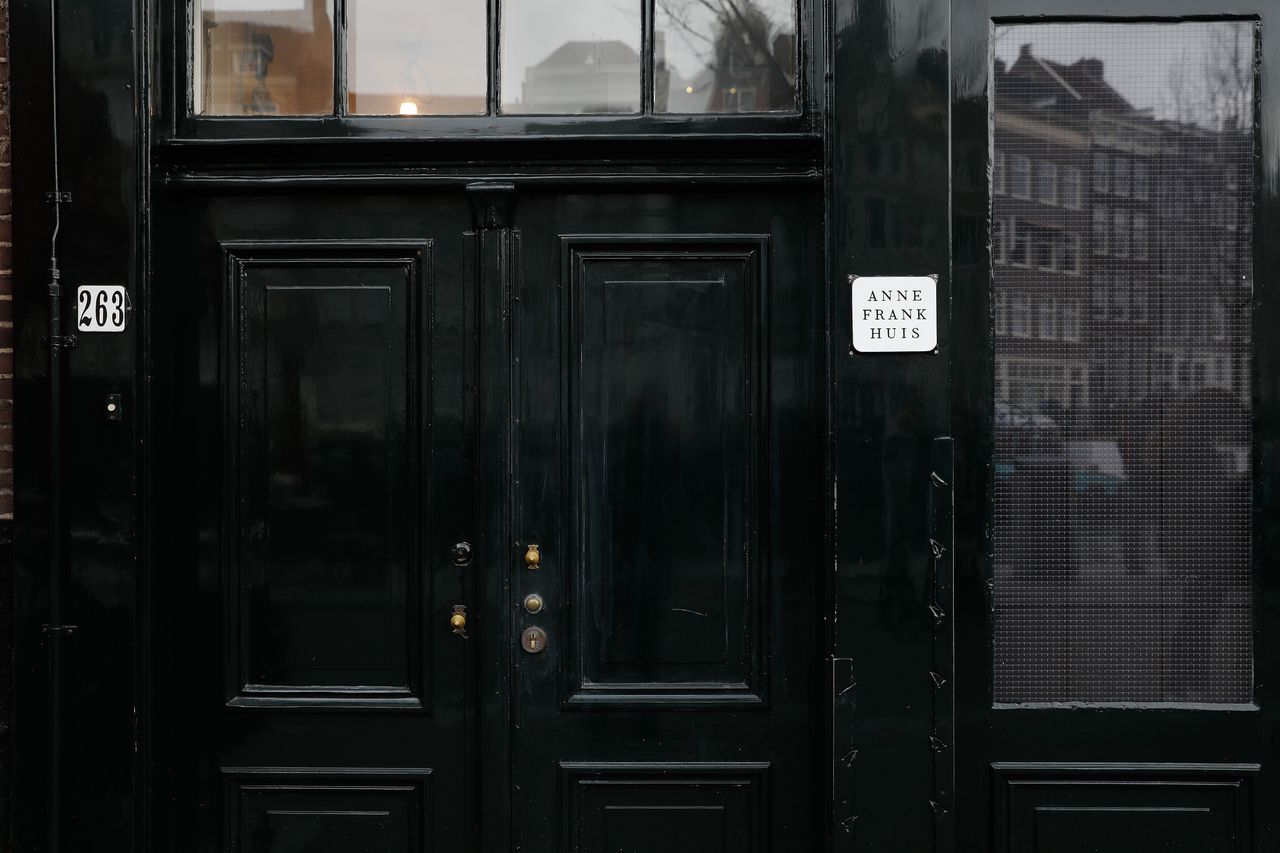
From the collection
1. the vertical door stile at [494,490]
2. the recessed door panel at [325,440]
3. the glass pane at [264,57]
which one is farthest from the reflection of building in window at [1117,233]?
the glass pane at [264,57]

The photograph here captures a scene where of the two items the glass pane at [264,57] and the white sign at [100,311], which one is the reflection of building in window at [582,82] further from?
the white sign at [100,311]

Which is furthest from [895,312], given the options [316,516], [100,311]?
[100,311]

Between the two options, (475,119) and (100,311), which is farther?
(475,119)

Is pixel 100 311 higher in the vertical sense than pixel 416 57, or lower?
lower

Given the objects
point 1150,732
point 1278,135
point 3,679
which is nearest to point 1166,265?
point 1278,135

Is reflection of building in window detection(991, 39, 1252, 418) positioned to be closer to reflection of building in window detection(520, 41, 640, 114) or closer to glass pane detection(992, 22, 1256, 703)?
glass pane detection(992, 22, 1256, 703)

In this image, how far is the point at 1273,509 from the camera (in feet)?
10.5

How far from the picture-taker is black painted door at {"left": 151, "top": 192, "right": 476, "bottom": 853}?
10.8 feet

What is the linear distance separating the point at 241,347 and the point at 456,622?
1.20m

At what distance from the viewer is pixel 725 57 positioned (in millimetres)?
3303

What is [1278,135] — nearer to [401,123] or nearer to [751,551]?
[751,551]

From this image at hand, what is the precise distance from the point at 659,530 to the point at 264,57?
7.01 feet

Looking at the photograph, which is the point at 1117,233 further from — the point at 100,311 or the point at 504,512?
the point at 100,311

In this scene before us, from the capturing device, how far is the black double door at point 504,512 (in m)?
3.29
